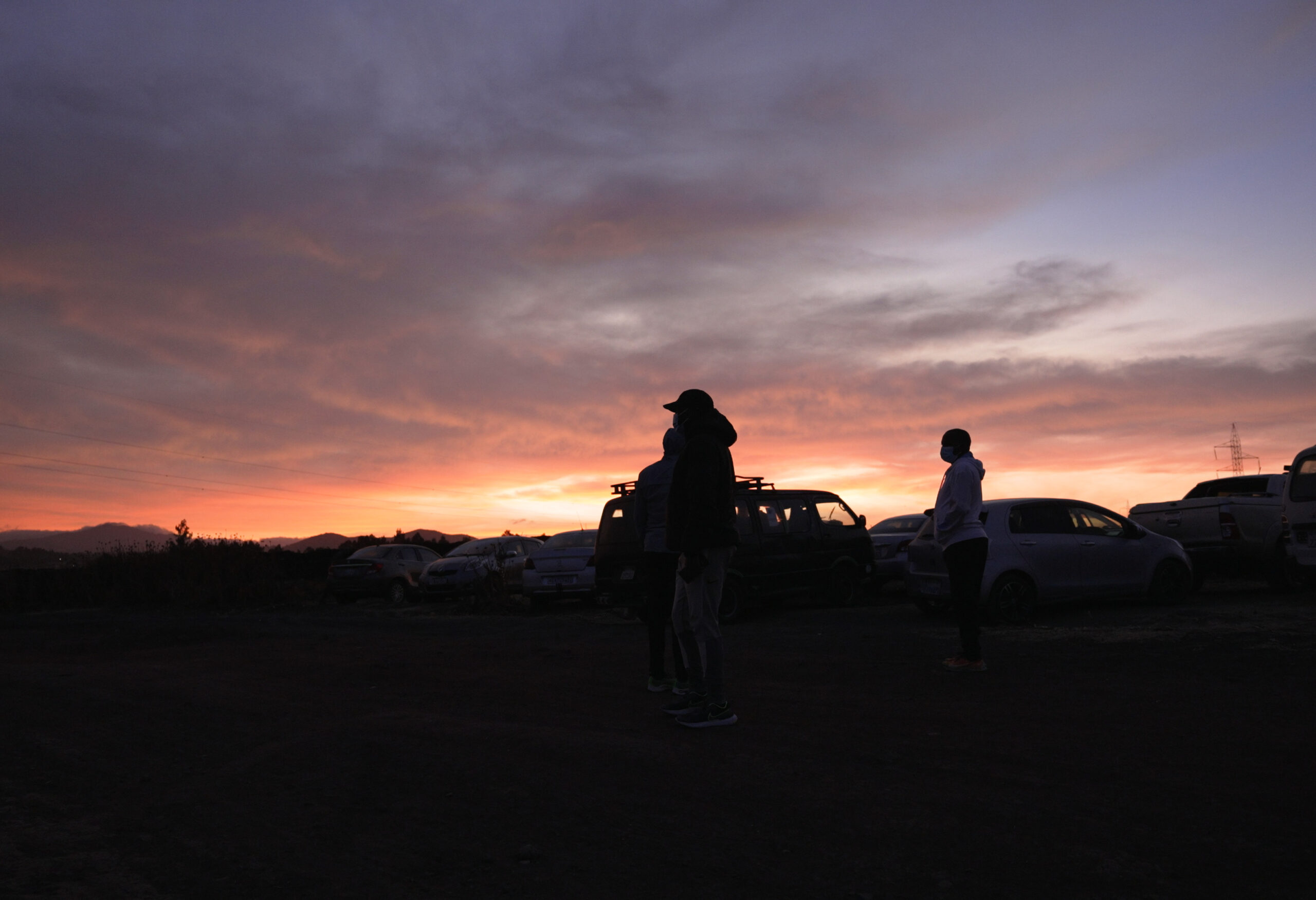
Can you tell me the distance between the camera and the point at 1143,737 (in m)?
5.41

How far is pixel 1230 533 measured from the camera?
15.2 meters

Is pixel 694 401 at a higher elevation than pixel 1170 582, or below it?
higher

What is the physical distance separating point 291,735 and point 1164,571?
11974 mm

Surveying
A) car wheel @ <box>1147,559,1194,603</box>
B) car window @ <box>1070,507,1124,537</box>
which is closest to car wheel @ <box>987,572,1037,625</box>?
car window @ <box>1070,507,1124,537</box>

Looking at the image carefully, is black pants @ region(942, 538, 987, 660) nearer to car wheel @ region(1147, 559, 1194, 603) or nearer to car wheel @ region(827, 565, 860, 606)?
car wheel @ region(1147, 559, 1194, 603)

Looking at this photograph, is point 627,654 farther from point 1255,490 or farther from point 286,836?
point 1255,490

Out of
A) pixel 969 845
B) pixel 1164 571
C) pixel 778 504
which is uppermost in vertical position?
pixel 778 504

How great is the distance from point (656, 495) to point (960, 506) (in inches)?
101

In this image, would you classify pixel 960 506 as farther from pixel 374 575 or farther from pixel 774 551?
pixel 374 575

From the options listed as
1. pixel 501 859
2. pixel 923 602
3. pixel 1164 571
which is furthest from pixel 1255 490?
pixel 501 859

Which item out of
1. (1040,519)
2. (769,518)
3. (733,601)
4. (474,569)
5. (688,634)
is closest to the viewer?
(688,634)

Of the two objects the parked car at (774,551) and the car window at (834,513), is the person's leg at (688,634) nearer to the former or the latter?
the parked car at (774,551)

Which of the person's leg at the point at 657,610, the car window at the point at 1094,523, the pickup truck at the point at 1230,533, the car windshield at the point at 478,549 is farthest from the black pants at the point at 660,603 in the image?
the car windshield at the point at 478,549

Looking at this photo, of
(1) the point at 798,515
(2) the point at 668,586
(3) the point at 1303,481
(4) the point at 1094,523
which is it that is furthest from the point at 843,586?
(2) the point at 668,586
